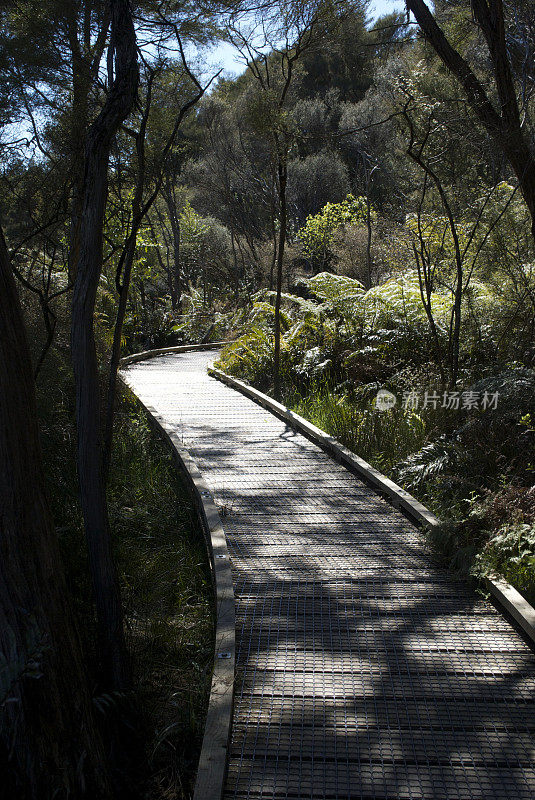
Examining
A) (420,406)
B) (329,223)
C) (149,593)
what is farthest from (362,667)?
(329,223)

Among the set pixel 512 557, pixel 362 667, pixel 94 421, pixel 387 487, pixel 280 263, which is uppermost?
pixel 280 263

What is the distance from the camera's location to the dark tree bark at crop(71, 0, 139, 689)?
11.1 ft

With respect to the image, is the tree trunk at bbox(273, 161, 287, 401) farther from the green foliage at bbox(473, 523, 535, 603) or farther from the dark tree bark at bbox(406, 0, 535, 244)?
the green foliage at bbox(473, 523, 535, 603)

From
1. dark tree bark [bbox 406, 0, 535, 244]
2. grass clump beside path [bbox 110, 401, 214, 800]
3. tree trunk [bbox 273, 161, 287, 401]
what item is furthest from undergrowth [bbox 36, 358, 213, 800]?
dark tree bark [bbox 406, 0, 535, 244]

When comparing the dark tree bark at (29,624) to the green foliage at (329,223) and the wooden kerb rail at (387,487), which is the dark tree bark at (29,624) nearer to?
the wooden kerb rail at (387,487)

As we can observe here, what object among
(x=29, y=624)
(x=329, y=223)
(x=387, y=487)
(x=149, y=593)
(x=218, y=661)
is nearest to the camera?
(x=29, y=624)

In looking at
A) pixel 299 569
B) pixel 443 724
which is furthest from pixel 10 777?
pixel 299 569

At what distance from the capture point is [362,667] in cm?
322

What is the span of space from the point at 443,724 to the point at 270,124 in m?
7.76

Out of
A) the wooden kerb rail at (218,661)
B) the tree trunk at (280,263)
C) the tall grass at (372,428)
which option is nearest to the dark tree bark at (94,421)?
the wooden kerb rail at (218,661)

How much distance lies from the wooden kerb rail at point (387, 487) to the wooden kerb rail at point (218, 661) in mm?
1473

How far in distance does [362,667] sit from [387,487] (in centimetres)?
250

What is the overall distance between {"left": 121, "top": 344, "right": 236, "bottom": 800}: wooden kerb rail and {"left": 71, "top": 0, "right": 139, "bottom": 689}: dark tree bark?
54 centimetres

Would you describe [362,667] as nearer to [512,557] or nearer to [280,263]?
[512,557]
